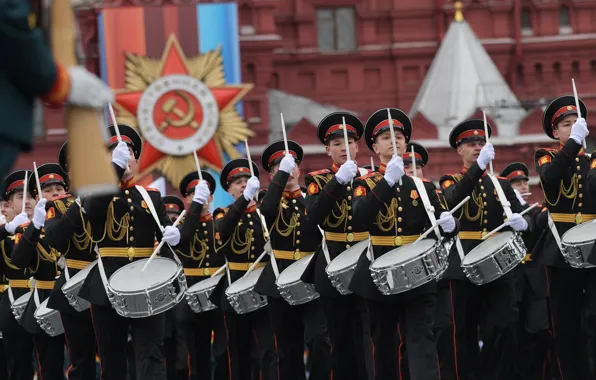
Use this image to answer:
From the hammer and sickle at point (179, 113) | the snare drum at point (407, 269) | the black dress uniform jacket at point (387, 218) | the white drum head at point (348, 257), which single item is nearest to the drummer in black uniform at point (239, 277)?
the white drum head at point (348, 257)

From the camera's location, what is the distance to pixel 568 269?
9.51m

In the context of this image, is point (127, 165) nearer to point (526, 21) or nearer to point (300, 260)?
point (300, 260)

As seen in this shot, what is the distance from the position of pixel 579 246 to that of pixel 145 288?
297 centimetres

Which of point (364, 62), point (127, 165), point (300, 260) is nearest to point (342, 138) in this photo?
point (300, 260)

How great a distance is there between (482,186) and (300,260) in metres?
1.54

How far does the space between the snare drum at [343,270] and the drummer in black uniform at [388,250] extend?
1.18 ft

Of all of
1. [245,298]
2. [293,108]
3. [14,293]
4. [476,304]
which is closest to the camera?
[476,304]

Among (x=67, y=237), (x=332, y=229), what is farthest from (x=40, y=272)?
(x=332, y=229)

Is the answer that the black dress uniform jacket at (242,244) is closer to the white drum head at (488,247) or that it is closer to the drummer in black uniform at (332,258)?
the drummer in black uniform at (332,258)

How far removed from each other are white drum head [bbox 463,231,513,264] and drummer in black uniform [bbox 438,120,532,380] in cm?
12

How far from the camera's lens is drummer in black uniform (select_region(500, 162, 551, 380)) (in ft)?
38.9

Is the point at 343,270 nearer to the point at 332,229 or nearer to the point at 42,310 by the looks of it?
the point at 332,229

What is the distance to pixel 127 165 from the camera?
9.09m

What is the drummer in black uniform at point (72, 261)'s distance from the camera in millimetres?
9336
